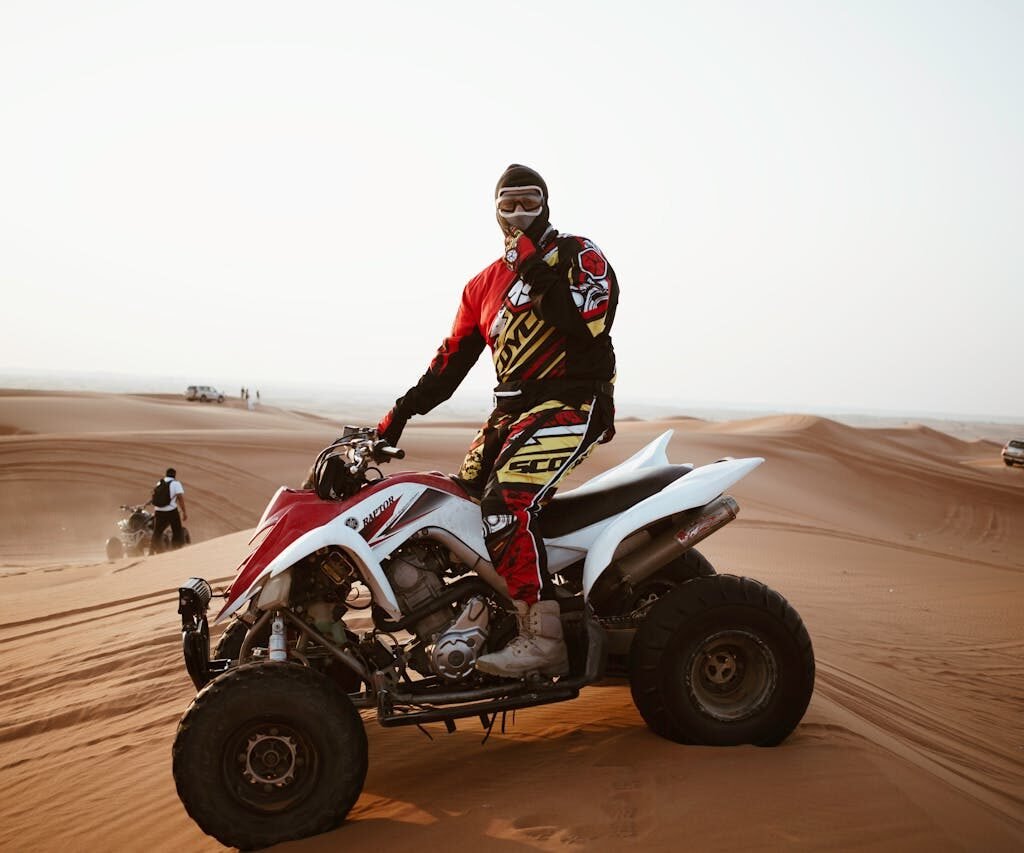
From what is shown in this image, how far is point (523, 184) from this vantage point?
405 cm

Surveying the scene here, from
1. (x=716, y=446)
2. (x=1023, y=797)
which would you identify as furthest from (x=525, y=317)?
(x=716, y=446)

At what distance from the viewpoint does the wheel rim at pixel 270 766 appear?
137 inches

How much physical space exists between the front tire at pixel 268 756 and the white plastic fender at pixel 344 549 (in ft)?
1.21

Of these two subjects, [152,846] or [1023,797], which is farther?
[1023,797]

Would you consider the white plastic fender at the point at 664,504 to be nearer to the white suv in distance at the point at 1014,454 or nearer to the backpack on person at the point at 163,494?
the backpack on person at the point at 163,494

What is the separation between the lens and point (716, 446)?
2511 cm

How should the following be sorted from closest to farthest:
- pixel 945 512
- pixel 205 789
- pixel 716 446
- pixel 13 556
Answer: pixel 205 789
pixel 13 556
pixel 945 512
pixel 716 446

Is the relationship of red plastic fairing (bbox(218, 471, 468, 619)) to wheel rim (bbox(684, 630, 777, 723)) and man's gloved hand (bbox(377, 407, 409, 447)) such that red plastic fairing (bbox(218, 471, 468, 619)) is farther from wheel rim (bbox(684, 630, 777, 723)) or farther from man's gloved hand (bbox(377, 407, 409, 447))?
wheel rim (bbox(684, 630, 777, 723))

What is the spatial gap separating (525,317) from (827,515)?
1633 centimetres

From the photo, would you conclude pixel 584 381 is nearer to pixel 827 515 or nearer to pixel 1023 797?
pixel 1023 797

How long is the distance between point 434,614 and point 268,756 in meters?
0.88

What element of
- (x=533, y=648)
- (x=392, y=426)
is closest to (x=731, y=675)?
(x=533, y=648)

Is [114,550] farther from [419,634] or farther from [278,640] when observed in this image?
[419,634]

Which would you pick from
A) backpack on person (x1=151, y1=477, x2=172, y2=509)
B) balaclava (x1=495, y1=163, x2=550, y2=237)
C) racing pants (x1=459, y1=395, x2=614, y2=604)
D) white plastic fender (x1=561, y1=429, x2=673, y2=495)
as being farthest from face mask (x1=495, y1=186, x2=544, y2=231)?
backpack on person (x1=151, y1=477, x2=172, y2=509)
